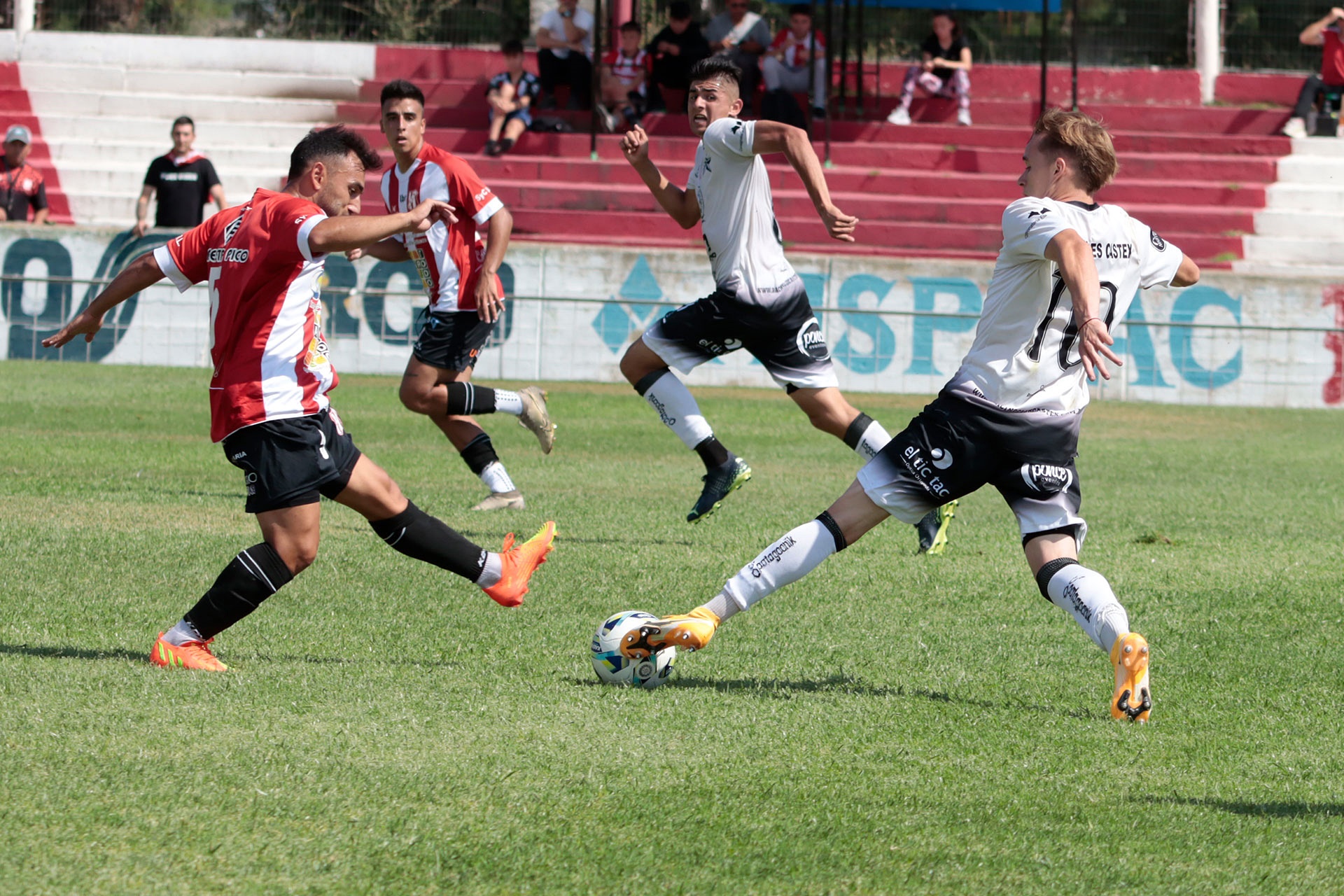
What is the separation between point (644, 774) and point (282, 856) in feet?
3.46

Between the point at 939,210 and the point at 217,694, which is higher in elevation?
the point at 939,210

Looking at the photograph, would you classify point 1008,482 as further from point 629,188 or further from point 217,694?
point 629,188

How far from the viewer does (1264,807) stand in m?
4.09

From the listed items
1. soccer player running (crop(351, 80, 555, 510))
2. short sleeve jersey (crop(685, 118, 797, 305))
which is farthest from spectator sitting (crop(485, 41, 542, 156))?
short sleeve jersey (crop(685, 118, 797, 305))

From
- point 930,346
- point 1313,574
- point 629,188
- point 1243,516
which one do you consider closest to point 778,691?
point 1313,574

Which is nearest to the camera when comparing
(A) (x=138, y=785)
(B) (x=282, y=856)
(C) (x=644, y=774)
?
(B) (x=282, y=856)

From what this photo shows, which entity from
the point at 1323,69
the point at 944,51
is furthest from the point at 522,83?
the point at 1323,69

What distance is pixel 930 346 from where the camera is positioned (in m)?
17.7

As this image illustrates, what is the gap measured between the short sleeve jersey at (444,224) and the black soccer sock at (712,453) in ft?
5.78

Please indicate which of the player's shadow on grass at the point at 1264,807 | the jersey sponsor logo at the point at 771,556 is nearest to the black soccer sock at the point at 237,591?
the jersey sponsor logo at the point at 771,556

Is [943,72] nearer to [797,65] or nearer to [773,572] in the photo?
[797,65]

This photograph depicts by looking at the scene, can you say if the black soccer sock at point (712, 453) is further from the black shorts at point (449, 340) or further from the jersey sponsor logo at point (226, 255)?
the jersey sponsor logo at point (226, 255)

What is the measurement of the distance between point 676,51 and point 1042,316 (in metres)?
18.1

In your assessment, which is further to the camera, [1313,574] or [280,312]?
[1313,574]
